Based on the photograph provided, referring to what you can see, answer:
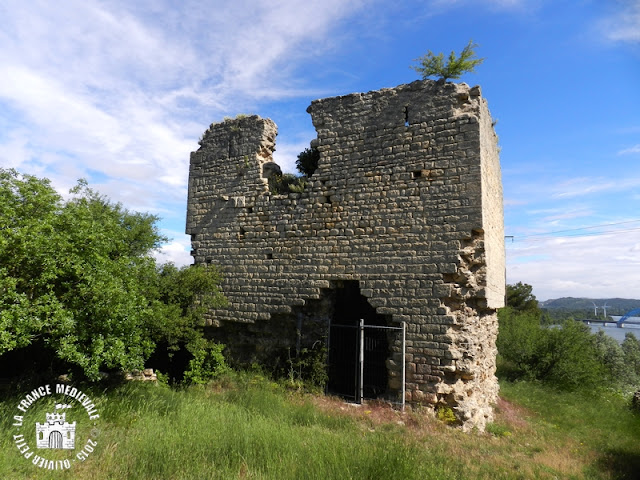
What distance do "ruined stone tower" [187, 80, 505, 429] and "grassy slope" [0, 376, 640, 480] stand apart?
0.90m

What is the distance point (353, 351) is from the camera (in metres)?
8.38

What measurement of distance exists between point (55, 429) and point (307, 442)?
3081mm

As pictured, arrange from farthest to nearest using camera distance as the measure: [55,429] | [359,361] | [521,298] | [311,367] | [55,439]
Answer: [521,298], [311,367], [359,361], [55,429], [55,439]

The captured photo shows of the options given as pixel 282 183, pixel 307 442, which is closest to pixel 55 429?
pixel 307 442

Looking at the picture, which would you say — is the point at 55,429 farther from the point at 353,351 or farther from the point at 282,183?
the point at 282,183

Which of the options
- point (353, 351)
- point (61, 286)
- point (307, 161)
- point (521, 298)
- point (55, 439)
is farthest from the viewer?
point (521, 298)

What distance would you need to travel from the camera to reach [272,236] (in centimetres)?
870

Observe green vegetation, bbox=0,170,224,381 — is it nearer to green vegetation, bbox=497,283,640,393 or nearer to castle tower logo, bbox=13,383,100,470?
castle tower logo, bbox=13,383,100,470

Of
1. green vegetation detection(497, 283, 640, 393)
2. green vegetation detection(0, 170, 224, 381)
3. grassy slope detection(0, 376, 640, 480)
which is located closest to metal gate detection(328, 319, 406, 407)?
grassy slope detection(0, 376, 640, 480)

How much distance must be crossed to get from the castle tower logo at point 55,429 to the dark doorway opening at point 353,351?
415 centimetres

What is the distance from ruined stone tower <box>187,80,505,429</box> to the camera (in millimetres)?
6973

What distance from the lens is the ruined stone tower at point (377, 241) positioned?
275 inches

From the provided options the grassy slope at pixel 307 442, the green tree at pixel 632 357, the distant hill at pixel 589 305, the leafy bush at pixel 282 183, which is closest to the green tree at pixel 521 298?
the green tree at pixel 632 357

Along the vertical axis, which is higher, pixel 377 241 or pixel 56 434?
pixel 377 241
